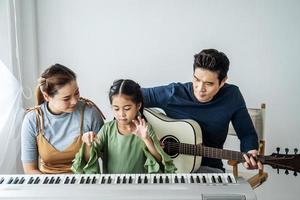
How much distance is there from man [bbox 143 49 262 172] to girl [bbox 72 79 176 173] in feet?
0.35

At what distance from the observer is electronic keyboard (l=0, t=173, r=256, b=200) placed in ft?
4.08

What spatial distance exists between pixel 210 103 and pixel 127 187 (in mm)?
414

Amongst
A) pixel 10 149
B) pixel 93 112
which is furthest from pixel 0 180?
pixel 93 112

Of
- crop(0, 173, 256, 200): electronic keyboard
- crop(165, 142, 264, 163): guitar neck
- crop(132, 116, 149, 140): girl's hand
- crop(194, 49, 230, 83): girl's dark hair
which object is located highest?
crop(194, 49, 230, 83): girl's dark hair

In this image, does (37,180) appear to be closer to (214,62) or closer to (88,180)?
(88,180)

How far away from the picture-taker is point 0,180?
133cm

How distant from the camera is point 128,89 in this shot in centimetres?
131

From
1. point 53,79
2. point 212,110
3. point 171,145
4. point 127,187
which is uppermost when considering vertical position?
point 53,79

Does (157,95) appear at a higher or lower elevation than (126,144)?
higher

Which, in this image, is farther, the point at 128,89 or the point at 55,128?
the point at 55,128

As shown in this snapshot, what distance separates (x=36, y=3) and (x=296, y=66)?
99cm

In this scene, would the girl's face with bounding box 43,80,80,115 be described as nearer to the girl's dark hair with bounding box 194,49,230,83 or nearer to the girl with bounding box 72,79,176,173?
the girl with bounding box 72,79,176,173

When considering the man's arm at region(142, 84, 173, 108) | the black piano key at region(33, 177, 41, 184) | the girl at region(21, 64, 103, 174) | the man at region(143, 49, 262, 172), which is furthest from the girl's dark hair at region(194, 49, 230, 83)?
the black piano key at region(33, 177, 41, 184)

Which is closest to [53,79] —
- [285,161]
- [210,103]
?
[210,103]
